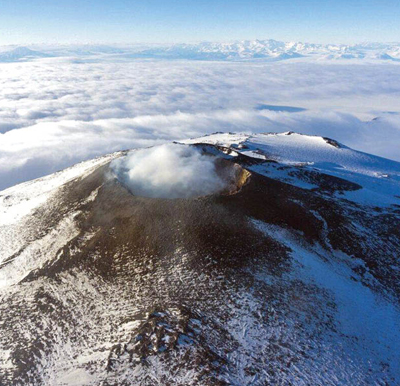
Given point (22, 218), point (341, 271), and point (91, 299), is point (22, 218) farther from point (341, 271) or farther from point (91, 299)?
point (341, 271)

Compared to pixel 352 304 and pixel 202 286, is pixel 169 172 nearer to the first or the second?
pixel 202 286

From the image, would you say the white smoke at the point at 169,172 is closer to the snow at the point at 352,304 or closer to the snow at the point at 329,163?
the snow at the point at 329,163

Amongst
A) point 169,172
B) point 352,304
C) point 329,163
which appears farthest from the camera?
point 329,163

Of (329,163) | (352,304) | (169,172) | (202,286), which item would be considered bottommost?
(329,163)

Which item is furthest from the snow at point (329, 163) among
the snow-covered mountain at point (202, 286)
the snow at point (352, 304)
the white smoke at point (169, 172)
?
the snow at point (352, 304)

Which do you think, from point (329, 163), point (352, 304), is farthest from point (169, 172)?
point (329, 163)

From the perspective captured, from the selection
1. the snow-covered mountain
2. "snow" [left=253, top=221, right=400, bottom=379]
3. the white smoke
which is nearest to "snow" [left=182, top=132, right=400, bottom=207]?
the snow-covered mountain
